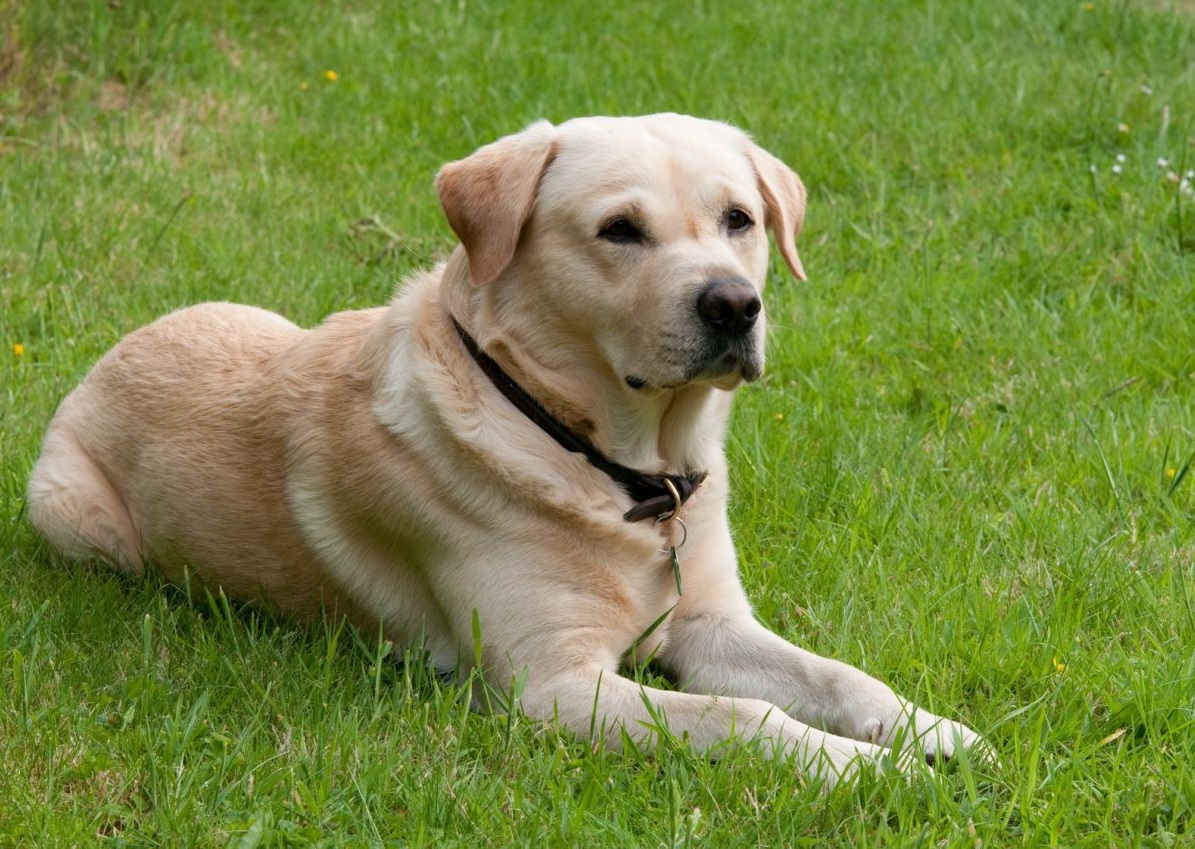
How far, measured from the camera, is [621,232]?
11.6 ft

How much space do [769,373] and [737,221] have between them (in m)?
1.71

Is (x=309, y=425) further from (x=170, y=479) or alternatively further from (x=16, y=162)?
(x=16, y=162)

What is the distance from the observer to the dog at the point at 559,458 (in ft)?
11.2

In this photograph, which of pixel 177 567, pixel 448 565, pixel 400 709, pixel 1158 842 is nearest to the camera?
pixel 1158 842

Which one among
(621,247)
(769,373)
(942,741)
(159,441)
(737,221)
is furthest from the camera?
(769,373)

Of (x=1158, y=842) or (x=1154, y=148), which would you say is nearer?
(x=1158, y=842)

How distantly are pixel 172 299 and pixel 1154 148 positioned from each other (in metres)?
4.22

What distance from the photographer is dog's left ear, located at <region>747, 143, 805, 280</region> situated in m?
3.92

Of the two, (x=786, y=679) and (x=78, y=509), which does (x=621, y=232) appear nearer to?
(x=786, y=679)

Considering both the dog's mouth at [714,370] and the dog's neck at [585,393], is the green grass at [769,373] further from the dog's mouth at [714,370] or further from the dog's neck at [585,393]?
the dog's mouth at [714,370]

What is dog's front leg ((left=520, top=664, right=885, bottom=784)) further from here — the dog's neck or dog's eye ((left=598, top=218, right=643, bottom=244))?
dog's eye ((left=598, top=218, right=643, bottom=244))

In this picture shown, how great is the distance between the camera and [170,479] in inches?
161

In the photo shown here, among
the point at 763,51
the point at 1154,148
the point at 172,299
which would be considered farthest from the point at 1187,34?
the point at 172,299

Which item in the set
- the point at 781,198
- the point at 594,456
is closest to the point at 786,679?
the point at 594,456
